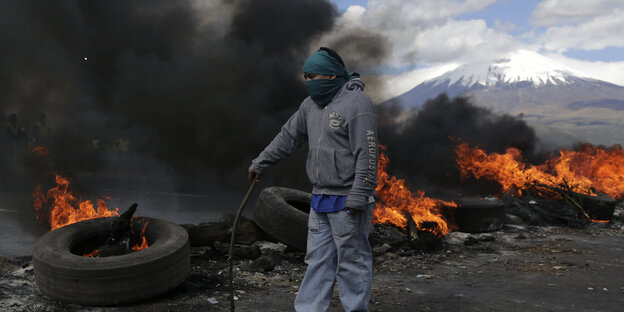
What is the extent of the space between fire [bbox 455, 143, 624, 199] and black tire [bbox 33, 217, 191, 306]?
10107mm

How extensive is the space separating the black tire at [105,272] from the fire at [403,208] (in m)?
4.46

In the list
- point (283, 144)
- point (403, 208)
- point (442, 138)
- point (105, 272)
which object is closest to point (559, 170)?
point (442, 138)

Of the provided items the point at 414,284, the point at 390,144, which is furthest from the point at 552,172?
the point at 414,284

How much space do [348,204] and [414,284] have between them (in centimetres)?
292

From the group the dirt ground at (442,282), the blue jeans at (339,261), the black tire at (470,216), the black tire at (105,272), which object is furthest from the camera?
the black tire at (470,216)

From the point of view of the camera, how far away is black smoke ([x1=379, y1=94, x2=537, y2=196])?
15727 millimetres

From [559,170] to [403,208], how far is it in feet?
23.7

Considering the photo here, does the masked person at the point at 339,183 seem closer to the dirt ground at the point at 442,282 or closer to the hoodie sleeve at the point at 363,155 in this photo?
the hoodie sleeve at the point at 363,155

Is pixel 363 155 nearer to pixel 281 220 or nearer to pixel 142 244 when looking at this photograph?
pixel 142 244

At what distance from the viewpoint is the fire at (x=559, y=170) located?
461 inches

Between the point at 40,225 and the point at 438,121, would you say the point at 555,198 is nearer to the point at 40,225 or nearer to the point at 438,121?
the point at 438,121

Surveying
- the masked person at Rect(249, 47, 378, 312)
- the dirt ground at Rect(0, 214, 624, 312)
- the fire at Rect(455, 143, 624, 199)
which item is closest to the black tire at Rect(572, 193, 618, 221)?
the fire at Rect(455, 143, 624, 199)

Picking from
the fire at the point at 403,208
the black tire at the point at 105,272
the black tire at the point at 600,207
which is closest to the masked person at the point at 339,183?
the black tire at the point at 105,272

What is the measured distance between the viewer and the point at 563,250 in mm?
7410
